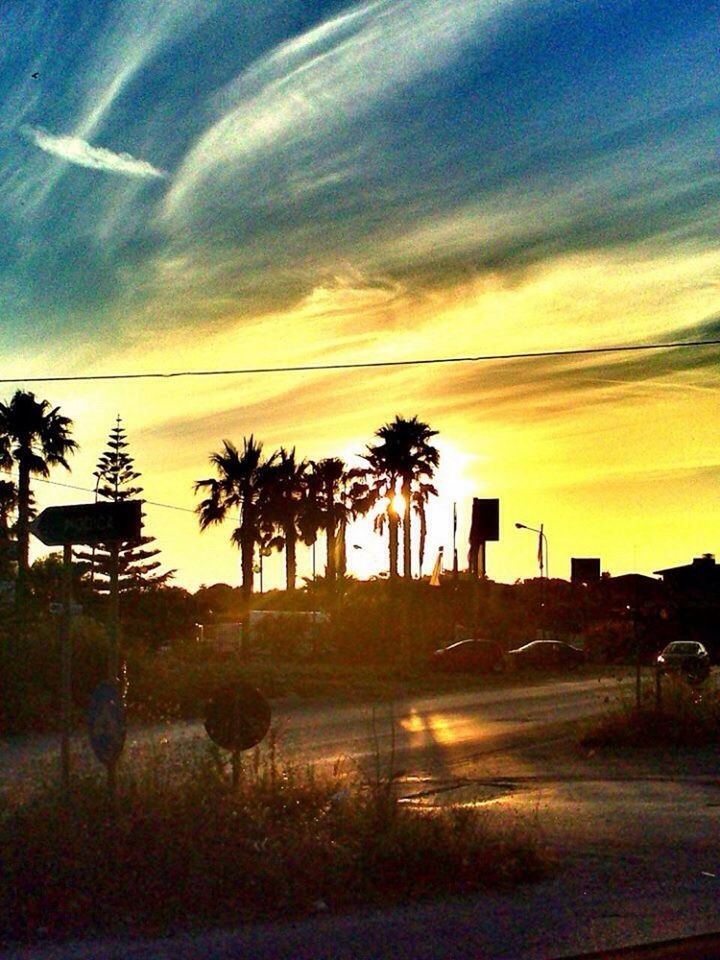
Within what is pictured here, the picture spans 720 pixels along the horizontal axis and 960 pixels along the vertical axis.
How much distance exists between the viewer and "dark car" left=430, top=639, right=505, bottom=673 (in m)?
47.2

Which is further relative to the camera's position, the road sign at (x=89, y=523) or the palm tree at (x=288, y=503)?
the palm tree at (x=288, y=503)

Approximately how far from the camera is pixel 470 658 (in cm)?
4731

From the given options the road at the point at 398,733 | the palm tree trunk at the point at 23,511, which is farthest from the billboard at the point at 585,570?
the palm tree trunk at the point at 23,511

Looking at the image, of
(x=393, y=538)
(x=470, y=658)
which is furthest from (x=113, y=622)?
(x=393, y=538)

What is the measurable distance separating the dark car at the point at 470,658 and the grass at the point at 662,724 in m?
27.1

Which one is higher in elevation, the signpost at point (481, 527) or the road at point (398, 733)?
the signpost at point (481, 527)

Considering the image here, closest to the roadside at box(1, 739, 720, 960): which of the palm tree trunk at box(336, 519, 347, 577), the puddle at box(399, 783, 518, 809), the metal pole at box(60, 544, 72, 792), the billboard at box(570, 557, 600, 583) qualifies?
the puddle at box(399, 783, 518, 809)

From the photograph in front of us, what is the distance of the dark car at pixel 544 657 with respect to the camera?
5100cm

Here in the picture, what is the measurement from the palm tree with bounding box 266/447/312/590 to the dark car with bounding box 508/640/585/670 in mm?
11958

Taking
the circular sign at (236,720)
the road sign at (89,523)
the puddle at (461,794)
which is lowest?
the puddle at (461,794)

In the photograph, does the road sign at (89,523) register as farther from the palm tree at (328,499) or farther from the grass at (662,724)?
the palm tree at (328,499)

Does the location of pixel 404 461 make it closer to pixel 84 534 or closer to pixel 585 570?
pixel 585 570

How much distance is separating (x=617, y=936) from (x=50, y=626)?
21.3m

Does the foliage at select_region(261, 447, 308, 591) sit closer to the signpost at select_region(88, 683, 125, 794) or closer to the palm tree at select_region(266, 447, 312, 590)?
the palm tree at select_region(266, 447, 312, 590)
